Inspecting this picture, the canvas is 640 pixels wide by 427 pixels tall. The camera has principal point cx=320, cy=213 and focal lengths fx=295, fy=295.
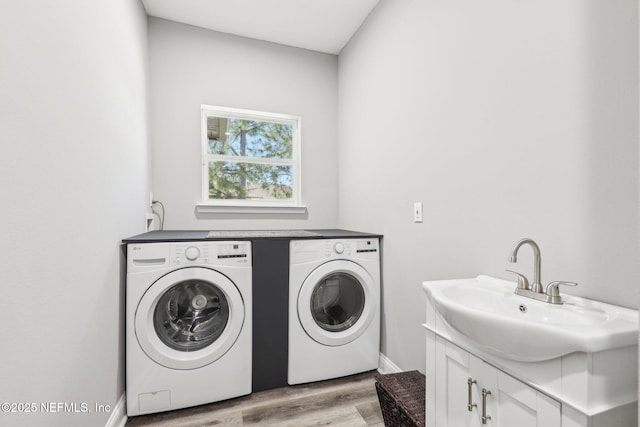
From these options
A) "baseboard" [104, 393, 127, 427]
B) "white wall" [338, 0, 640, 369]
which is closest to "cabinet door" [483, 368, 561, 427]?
"white wall" [338, 0, 640, 369]

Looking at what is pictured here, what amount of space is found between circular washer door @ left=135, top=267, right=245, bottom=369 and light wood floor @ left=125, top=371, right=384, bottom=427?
0.29 m

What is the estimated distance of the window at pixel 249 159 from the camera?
2.66 m

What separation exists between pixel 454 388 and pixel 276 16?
271cm

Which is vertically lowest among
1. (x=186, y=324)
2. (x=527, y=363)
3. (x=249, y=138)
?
(x=186, y=324)

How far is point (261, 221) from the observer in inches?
109

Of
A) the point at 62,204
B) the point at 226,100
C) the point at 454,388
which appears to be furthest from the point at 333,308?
the point at 226,100

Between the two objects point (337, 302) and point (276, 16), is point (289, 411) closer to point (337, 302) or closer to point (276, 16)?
point (337, 302)

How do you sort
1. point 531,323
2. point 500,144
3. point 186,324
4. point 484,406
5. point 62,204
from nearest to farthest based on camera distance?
point 531,323 < point 484,406 < point 62,204 < point 500,144 < point 186,324

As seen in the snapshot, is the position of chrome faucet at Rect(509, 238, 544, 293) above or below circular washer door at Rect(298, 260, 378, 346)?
above

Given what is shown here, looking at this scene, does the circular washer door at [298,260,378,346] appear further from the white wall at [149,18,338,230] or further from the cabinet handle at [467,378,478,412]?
the cabinet handle at [467,378,478,412]

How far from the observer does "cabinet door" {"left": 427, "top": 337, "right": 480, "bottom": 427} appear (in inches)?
37.7

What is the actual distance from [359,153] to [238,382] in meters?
1.90

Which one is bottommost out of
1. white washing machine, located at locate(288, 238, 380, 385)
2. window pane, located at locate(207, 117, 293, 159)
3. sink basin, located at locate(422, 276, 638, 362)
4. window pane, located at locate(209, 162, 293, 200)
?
white washing machine, located at locate(288, 238, 380, 385)

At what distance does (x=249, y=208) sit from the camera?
2.73m
